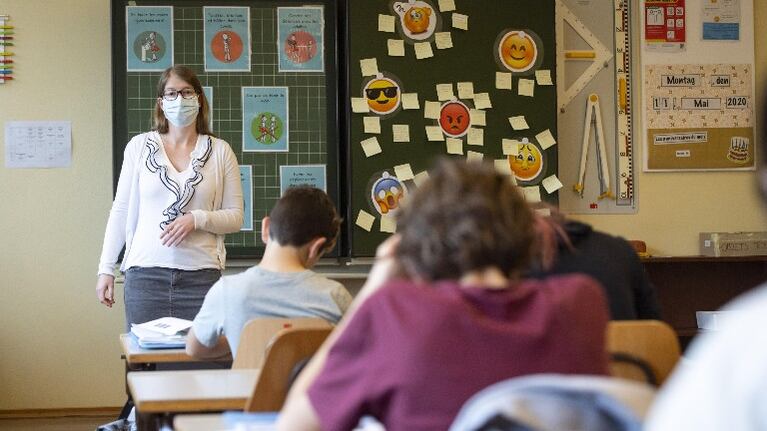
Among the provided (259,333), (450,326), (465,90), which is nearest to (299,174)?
(465,90)

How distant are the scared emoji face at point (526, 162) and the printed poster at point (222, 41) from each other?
1.45 metres

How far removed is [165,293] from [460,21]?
2.35 metres

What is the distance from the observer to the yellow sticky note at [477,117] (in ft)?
18.5

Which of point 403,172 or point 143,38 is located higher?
point 143,38

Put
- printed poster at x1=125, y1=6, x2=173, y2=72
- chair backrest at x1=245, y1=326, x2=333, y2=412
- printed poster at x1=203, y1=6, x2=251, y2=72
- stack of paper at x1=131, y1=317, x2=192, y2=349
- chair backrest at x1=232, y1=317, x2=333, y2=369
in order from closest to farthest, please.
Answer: chair backrest at x1=245, y1=326, x2=333, y2=412 < chair backrest at x1=232, y1=317, x2=333, y2=369 < stack of paper at x1=131, y1=317, x2=192, y2=349 < printed poster at x1=125, y1=6, x2=173, y2=72 < printed poster at x1=203, y1=6, x2=251, y2=72

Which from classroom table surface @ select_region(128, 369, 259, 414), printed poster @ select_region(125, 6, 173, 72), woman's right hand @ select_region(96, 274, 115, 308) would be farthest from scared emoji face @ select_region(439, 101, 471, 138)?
classroom table surface @ select_region(128, 369, 259, 414)

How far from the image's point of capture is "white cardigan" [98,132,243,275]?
163 inches

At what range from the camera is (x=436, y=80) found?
5.61 meters

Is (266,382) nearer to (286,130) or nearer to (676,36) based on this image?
(286,130)

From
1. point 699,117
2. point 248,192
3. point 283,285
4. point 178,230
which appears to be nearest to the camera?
point 283,285

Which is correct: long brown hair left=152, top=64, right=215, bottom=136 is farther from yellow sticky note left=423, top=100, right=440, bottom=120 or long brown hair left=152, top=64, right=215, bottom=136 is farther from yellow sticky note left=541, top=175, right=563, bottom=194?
yellow sticky note left=541, top=175, right=563, bottom=194

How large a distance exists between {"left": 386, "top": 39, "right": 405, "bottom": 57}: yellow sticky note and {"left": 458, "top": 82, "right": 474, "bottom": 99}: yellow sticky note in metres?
0.34

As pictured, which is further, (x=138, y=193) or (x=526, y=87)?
(x=526, y=87)

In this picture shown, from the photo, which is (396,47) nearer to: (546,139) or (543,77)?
(543,77)
